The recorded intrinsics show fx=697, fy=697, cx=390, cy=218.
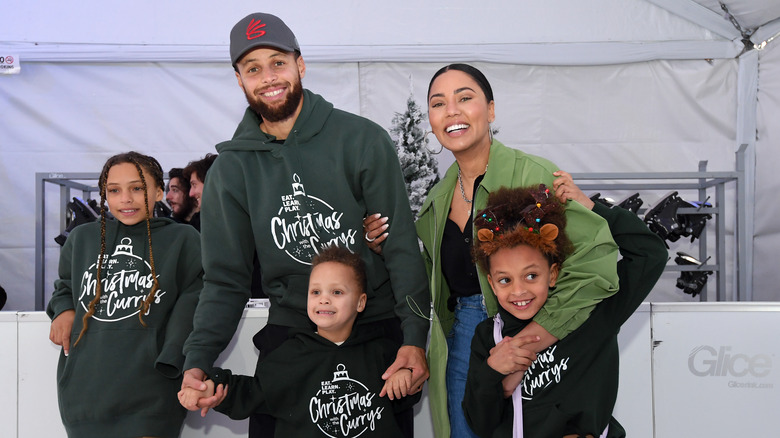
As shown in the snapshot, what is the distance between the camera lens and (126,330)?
7.42 feet

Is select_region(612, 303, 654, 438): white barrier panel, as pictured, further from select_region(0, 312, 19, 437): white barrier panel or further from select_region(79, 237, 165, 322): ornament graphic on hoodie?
select_region(0, 312, 19, 437): white barrier panel

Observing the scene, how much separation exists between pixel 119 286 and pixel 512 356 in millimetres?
1333

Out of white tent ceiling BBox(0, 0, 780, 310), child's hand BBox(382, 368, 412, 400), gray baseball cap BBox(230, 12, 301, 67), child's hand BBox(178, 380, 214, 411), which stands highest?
white tent ceiling BBox(0, 0, 780, 310)

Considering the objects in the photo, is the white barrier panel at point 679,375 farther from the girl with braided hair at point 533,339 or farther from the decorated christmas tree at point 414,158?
the decorated christmas tree at point 414,158

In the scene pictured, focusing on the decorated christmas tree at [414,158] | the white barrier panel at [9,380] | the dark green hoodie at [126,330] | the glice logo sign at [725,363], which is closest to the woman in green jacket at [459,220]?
the dark green hoodie at [126,330]

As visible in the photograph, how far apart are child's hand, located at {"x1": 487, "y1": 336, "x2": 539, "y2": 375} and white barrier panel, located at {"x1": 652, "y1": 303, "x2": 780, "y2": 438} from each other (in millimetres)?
1062

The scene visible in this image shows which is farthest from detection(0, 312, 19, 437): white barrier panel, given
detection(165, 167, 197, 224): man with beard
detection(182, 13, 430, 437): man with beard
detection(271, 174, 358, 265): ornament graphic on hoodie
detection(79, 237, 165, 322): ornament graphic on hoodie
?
detection(165, 167, 197, 224): man with beard

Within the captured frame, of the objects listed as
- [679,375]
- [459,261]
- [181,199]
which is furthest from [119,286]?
[679,375]

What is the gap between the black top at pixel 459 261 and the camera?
1996 millimetres

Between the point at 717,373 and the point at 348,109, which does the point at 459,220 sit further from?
the point at 348,109

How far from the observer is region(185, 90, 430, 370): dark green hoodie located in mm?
1974

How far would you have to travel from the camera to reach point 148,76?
4918 mm

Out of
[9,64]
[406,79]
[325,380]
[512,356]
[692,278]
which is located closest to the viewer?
[512,356]

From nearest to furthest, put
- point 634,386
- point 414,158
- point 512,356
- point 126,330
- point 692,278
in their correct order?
point 512,356 < point 126,330 < point 634,386 < point 414,158 < point 692,278
